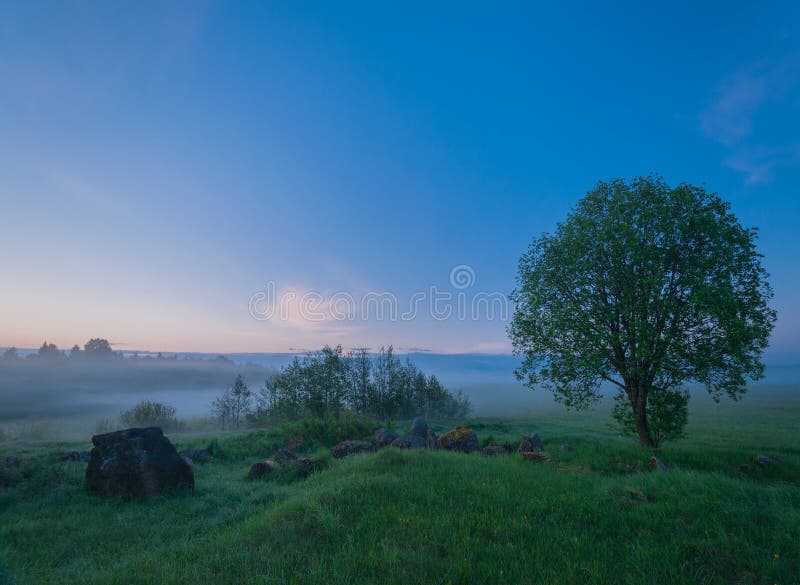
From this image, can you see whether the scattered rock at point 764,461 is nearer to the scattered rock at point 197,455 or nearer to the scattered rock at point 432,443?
the scattered rock at point 432,443

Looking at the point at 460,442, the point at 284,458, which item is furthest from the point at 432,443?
the point at 284,458

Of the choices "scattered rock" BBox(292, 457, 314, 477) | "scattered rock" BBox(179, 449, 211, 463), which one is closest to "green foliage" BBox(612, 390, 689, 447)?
"scattered rock" BBox(292, 457, 314, 477)

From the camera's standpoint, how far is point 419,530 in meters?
8.54

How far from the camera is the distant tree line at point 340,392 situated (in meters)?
53.0

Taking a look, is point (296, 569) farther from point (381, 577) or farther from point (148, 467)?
point (148, 467)

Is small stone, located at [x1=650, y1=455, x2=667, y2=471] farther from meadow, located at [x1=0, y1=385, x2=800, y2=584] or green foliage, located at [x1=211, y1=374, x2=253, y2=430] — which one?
green foliage, located at [x1=211, y1=374, x2=253, y2=430]

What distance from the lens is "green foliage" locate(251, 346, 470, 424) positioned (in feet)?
173

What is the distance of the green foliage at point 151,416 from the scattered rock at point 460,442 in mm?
48348

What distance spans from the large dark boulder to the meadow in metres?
0.57

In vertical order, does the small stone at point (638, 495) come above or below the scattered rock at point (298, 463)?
above

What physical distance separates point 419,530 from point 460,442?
13931 millimetres

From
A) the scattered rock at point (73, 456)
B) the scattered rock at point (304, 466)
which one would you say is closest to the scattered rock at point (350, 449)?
the scattered rock at point (304, 466)

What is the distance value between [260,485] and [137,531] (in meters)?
5.49

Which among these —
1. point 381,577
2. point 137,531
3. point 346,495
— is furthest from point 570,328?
point 137,531
